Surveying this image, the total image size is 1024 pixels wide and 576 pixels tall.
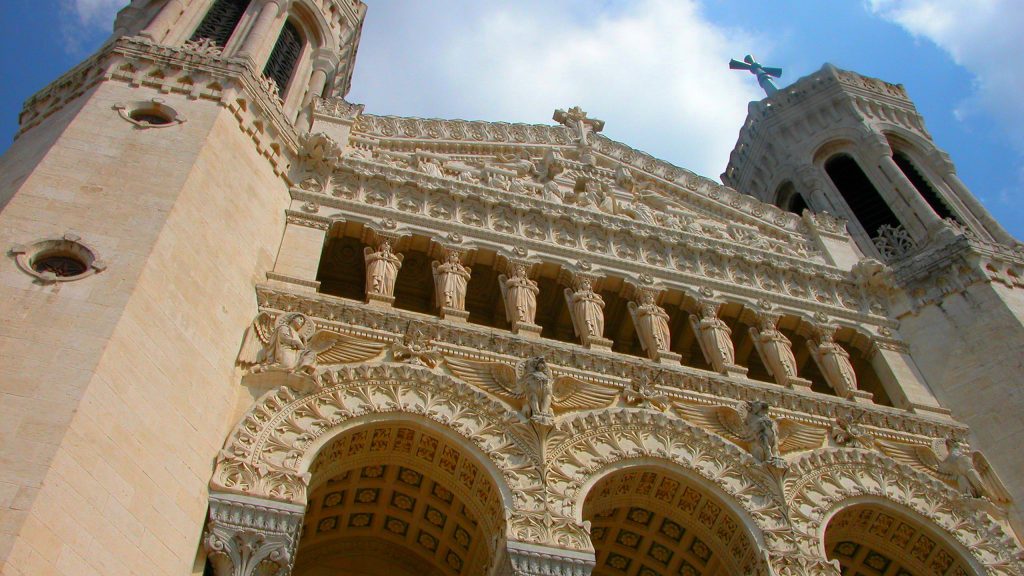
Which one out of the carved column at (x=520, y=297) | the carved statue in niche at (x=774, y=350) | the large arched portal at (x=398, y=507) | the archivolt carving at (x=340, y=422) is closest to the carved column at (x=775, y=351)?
the carved statue in niche at (x=774, y=350)

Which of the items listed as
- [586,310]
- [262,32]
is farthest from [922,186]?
[262,32]

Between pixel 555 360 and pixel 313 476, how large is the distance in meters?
4.10

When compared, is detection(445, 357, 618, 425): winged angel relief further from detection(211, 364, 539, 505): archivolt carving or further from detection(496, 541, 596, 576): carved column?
detection(496, 541, 596, 576): carved column

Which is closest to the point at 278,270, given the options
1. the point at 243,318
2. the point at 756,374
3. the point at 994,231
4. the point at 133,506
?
the point at 243,318

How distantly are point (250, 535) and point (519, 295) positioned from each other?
21.8ft

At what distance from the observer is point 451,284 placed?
50.4 feet

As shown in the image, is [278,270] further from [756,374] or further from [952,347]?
[952,347]

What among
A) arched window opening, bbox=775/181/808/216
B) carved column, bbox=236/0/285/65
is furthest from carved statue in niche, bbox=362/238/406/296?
arched window opening, bbox=775/181/808/216

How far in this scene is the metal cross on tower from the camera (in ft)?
122

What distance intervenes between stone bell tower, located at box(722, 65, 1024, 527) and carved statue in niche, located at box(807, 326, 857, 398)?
1565 mm

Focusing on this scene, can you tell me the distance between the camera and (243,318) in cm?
1283

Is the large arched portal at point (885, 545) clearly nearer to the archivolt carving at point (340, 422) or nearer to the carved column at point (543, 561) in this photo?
the carved column at point (543, 561)

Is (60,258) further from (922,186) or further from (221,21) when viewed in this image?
(922,186)

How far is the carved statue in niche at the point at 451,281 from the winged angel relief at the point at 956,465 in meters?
6.75
